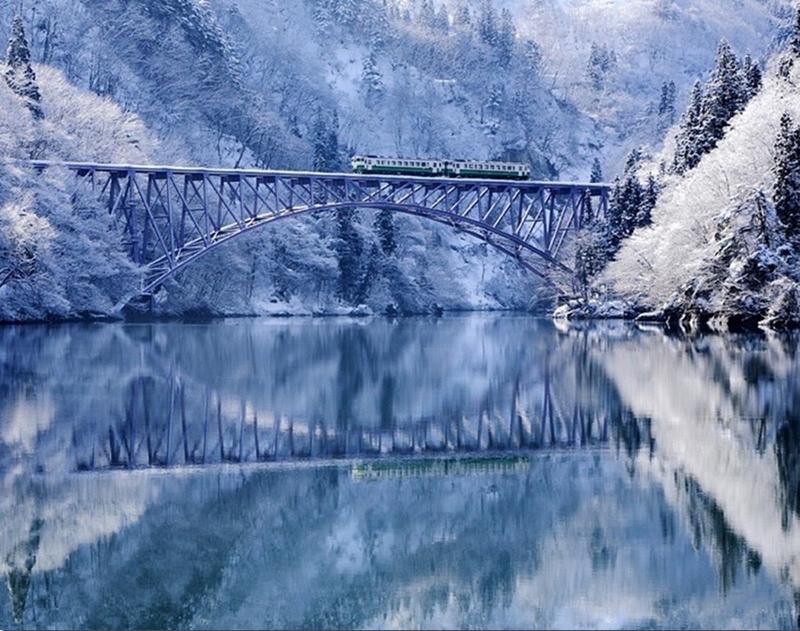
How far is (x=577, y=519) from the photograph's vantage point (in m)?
12.5

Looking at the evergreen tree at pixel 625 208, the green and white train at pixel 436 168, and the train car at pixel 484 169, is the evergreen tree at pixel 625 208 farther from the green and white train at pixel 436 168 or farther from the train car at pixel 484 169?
the green and white train at pixel 436 168

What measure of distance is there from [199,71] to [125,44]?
7.02 m

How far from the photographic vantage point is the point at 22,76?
6191 cm

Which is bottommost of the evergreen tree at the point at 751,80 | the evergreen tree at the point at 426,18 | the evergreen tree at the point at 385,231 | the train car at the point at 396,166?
the evergreen tree at the point at 385,231

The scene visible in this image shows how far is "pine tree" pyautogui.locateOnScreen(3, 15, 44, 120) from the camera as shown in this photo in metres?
61.3

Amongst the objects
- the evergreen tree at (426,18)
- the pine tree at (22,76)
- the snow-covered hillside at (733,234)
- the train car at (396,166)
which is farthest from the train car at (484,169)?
the evergreen tree at (426,18)

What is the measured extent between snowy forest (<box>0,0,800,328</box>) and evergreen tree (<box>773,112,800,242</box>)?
80 mm

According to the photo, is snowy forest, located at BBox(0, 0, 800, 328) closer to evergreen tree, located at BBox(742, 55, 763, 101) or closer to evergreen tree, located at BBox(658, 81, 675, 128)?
evergreen tree, located at BBox(742, 55, 763, 101)

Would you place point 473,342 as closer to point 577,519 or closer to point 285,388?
point 285,388

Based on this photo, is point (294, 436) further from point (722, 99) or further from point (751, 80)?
point (751, 80)

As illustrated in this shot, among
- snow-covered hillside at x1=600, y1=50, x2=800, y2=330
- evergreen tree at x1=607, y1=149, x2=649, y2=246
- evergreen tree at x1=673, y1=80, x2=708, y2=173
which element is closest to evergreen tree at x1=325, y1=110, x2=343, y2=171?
evergreen tree at x1=607, y1=149, x2=649, y2=246

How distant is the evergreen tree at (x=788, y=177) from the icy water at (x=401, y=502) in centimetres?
2036

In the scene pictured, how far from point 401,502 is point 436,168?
212ft

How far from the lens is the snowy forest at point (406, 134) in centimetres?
5053
